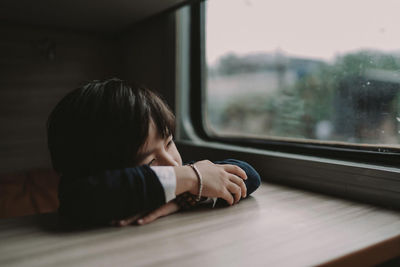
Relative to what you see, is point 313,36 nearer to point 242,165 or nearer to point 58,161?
point 242,165

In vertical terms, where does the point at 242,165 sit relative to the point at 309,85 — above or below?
below

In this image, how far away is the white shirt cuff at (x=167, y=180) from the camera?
63 cm

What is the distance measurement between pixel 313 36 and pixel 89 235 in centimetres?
106

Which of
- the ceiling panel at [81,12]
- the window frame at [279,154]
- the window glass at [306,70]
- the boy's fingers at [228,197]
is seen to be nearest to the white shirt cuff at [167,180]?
the boy's fingers at [228,197]

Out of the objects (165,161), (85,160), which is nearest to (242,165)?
(165,161)

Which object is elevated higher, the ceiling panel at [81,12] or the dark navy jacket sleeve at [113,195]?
the ceiling panel at [81,12]

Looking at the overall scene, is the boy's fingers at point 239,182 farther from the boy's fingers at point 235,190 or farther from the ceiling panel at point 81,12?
the ceiling panel at point 81,12

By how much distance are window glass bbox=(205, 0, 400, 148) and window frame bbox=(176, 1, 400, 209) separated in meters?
0.04

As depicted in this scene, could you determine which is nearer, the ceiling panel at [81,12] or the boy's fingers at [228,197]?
the boy's fingers at [228,197]

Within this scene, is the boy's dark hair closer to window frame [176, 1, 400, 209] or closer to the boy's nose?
the boy's nose

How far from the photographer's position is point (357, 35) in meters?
1.00

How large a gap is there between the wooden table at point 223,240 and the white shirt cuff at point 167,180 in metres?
0.05

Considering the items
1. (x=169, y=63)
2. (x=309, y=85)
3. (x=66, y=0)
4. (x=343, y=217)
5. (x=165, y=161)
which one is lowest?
(x=343, y=217)

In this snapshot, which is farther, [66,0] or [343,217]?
[66,0]
